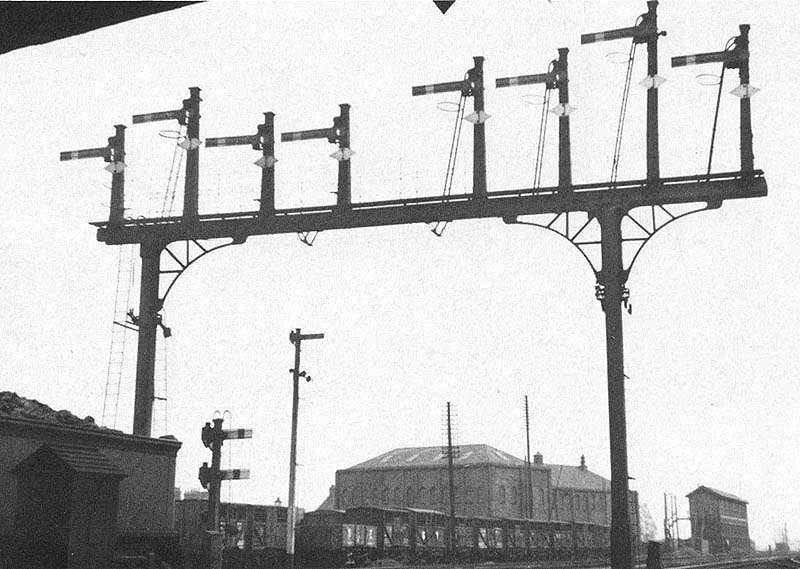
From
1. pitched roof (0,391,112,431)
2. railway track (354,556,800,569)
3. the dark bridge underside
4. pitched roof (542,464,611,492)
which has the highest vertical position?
the dark bridge underside

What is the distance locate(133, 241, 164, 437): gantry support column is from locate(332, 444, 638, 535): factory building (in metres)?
48.2

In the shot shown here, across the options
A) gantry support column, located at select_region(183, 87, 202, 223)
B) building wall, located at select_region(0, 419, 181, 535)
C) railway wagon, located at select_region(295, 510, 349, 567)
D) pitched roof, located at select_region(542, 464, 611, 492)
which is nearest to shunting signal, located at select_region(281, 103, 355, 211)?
gantry support column, located at select_region(183, 87, 202, 223)

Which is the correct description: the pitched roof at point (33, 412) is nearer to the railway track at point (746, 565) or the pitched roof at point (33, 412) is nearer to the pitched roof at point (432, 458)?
the railway track at point (746, 565)

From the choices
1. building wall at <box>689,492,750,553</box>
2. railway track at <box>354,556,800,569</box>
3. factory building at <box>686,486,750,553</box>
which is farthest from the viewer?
building wall at <box>689,492,750,553</box>

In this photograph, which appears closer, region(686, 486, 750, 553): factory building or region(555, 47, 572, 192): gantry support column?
region(555, 47, 572, 192): gantry support column

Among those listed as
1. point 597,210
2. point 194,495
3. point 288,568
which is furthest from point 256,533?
point 194,495

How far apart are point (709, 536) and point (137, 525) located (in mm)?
82746

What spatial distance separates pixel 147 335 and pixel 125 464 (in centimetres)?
442

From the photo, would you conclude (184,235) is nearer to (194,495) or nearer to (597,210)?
(597,210)

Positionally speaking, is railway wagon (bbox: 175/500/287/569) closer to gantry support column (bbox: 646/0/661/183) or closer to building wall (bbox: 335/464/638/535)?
gantry support column (bbox: 646/0/661/183)

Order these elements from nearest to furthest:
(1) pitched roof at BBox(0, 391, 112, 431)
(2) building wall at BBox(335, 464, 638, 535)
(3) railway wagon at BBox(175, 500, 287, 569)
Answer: (1) pitched roof at BBox(0, 391, 112, 431), (3) railway wagon at BBox(175, 500, 287, 569), (2) building wall at BBox(335, 464, 638, 535)

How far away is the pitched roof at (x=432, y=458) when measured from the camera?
71875mm

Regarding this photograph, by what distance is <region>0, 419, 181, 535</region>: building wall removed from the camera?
1389cm

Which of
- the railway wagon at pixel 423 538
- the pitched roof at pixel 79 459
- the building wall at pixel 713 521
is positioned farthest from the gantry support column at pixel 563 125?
the building wall at pixel 713 521
